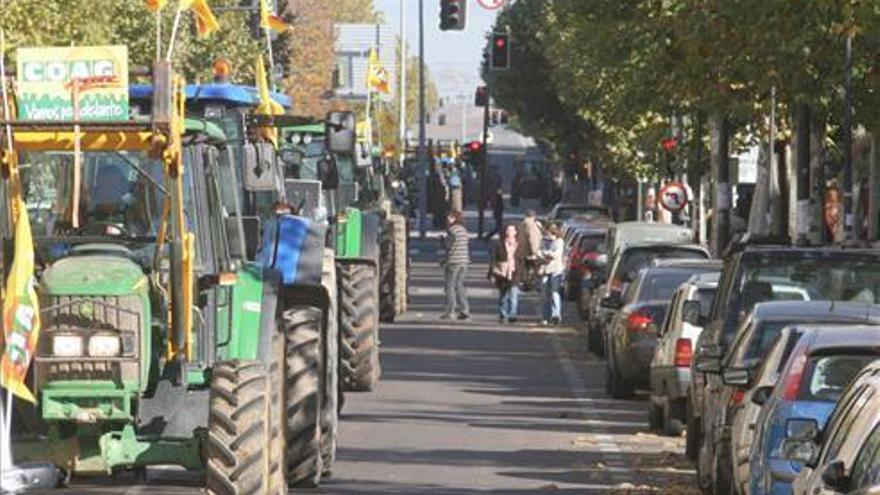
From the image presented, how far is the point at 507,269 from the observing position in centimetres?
4603

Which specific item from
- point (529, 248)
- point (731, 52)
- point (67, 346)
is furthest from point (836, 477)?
point (529, 248)

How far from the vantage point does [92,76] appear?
1523 cm

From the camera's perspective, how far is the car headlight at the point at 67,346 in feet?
50.8

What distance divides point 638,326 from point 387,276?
12.3 m

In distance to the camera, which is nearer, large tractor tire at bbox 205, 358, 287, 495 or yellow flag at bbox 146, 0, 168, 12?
large tractor tire at bbox 205, 358, 287, 495

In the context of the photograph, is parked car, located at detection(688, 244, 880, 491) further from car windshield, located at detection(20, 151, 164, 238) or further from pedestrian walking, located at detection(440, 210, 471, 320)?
pedestrian walking, located at detection(440, 210, 471, 320)

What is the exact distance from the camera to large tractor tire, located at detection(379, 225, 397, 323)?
41.2 m

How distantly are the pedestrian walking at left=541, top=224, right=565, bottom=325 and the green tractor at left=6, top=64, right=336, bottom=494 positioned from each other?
28.8 m

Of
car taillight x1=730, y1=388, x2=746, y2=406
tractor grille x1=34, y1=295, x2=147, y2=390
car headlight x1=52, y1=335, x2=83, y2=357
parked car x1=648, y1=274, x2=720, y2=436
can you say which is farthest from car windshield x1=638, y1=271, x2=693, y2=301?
car headlight x1=52, y1=335, x2=83, y2=357

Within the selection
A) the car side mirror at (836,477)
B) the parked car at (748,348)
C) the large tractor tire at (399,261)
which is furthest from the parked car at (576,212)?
the car side mirror at (836,477)

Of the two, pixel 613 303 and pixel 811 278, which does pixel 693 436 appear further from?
pixel 613 303

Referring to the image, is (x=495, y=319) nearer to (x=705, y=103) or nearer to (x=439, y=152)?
(x=705, y=103)

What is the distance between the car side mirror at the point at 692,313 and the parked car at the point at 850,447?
9.66 meters

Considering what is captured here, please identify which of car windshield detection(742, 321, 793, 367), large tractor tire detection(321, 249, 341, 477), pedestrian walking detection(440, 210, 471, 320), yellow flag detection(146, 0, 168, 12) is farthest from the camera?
pedestrian walking detection(440, 210, 471, 320)
